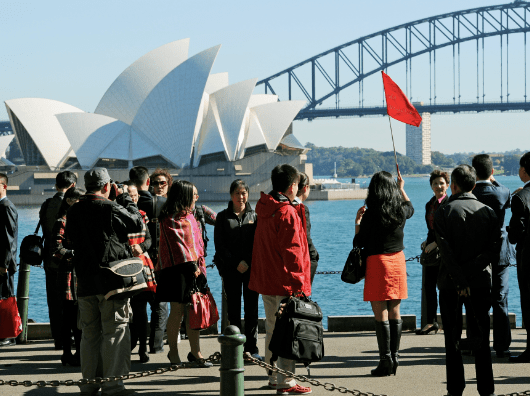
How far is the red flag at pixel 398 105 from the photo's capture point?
5898mm

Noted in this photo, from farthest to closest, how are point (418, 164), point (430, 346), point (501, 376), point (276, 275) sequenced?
point (418, 164)
point (430, 346)
point (501, 376)
point (276, 275)

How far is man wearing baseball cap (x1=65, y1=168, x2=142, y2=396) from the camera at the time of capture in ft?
11.9

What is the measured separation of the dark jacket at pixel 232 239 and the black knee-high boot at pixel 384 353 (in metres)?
1.02

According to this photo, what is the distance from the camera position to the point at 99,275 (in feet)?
11.8

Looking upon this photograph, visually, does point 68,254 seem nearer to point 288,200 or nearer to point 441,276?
point 288,200

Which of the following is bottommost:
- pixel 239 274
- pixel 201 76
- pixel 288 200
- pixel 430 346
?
pixel 430 346

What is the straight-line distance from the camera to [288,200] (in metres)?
3.74

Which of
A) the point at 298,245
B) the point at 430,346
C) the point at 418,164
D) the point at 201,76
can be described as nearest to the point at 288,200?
the point at 298,245

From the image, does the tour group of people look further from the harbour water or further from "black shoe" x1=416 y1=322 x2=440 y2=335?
the harbour water

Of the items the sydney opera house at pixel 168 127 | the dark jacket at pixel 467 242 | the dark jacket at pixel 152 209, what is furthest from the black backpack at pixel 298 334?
the sydney opera house at pixel 168 127

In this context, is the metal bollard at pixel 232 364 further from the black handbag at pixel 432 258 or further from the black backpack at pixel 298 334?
the black handbag at pixel 432 258

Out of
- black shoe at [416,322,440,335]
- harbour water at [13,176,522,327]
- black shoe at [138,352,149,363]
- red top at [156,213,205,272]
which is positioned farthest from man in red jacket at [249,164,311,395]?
harbour water at [13,176,522,327]

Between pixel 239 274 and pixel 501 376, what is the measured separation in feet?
5.77

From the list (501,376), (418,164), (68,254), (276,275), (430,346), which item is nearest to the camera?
(276,275)
